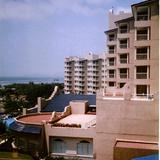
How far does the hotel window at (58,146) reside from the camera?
4988mm

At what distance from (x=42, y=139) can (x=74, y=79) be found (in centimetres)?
965

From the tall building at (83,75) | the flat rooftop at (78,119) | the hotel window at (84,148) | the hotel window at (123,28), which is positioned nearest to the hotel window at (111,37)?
the hotel window at (123,28)

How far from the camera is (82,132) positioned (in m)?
4.93

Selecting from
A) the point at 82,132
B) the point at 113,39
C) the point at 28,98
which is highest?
the point at 113,39

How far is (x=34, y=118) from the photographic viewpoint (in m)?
5.76

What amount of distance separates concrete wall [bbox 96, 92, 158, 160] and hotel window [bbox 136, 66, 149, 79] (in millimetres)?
792

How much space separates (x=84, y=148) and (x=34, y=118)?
4.03 feet

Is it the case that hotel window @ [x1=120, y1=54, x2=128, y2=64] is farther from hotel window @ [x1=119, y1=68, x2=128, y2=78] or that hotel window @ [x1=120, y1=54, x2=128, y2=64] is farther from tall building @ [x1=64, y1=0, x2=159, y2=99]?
hotel window @ [x1=119, y1=68, x2=128, y2=78]

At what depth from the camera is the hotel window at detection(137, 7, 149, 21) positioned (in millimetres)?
5027

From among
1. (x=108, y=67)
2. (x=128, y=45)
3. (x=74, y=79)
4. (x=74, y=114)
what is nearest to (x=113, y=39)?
(x=108, y=67)

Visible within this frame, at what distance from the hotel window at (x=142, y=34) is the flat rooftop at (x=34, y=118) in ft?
6.74

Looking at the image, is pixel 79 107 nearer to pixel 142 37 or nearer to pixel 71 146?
pixel 71 146

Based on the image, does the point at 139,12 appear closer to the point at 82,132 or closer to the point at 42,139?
the point at 82,132

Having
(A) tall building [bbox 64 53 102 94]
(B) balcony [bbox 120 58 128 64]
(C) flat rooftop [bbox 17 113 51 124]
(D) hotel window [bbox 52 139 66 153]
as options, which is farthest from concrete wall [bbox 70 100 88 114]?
(A) tall building [bbox 64 53 102 94]
